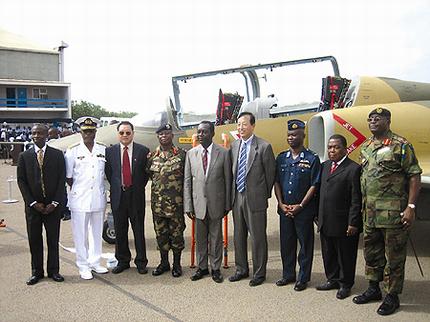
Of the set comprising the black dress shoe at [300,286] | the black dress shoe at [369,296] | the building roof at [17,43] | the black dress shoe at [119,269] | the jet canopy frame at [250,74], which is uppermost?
the building roof at [17,43]

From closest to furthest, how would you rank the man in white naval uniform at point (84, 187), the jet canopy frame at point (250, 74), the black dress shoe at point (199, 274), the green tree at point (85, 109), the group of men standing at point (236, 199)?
the group of men standing at point (236, 199)
the black dress shoe at point (199, 274)
the man in white naval uniform at point (84, 187)
the jet canopy frame at point (250, 74)
the green tree at point (85, 109)

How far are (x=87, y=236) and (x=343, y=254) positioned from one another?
3070mm

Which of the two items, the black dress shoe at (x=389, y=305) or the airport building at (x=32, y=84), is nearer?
the black dress shoe at (x=389, y=305)

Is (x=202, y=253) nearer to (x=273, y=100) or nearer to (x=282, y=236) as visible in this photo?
(x=282, y=236)

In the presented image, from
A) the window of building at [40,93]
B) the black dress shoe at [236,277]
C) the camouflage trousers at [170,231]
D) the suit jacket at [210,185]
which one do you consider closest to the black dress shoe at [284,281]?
A: the black dress shoe at [236,277]

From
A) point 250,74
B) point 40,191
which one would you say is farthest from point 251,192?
point 250,74

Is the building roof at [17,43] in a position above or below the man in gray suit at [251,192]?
above

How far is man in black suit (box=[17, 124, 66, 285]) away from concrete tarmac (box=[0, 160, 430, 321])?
0.36 m

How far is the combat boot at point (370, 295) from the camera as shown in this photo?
4340 mm

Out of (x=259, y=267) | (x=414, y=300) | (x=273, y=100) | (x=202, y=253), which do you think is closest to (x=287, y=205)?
(x=259, y=267)

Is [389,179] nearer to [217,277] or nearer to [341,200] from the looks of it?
[341,200]

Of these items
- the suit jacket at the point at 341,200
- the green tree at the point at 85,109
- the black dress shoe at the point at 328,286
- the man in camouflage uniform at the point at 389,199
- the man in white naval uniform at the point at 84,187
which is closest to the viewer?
the man in camouflage uniform at the point at 389,199

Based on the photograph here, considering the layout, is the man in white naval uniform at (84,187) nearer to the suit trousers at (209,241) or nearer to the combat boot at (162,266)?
the combat boot at (162,266)

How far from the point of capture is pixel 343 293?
4512 mm
